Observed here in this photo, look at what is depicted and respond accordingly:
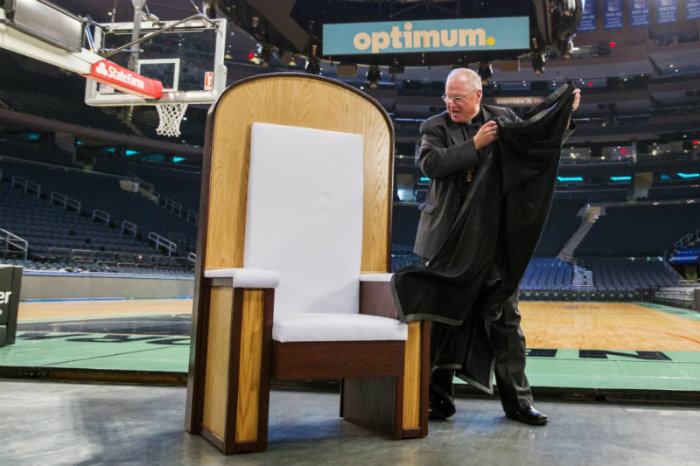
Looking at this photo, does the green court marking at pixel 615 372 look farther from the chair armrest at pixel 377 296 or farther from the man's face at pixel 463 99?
the man's face at pixel 463 99

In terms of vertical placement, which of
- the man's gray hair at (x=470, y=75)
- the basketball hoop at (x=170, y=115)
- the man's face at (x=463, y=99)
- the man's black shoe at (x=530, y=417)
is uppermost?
the basketball hoop at (x=170, y=115)

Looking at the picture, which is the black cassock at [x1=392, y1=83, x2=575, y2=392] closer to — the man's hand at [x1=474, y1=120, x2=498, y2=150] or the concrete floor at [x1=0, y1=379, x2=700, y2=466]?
the man's hand at [x1=474, y1=120, x2=498, y2=150]

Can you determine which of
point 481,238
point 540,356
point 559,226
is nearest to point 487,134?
point 481,238

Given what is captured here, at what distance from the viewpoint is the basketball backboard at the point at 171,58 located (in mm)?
6078

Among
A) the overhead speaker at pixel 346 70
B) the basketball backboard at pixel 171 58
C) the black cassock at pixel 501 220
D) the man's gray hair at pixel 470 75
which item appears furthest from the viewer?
the basketball backboard at pixel 171 58

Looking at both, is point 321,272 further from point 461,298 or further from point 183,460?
point 183,460

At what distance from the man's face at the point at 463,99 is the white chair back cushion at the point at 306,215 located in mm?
341

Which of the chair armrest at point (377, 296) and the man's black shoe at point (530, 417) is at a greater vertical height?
the chair armrest at point (377, 296)

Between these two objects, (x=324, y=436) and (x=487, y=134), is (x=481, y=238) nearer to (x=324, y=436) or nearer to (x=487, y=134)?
(x=487, y=134)

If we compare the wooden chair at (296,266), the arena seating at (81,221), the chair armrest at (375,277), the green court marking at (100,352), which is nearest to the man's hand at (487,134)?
the wooden chair at (296,266)

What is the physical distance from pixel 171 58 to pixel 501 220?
5.72 metres

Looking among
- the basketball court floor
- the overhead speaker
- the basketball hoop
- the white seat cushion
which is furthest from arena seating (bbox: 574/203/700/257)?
the white seat cushion

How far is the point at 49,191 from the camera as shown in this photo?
607 inches

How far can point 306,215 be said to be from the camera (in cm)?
177
